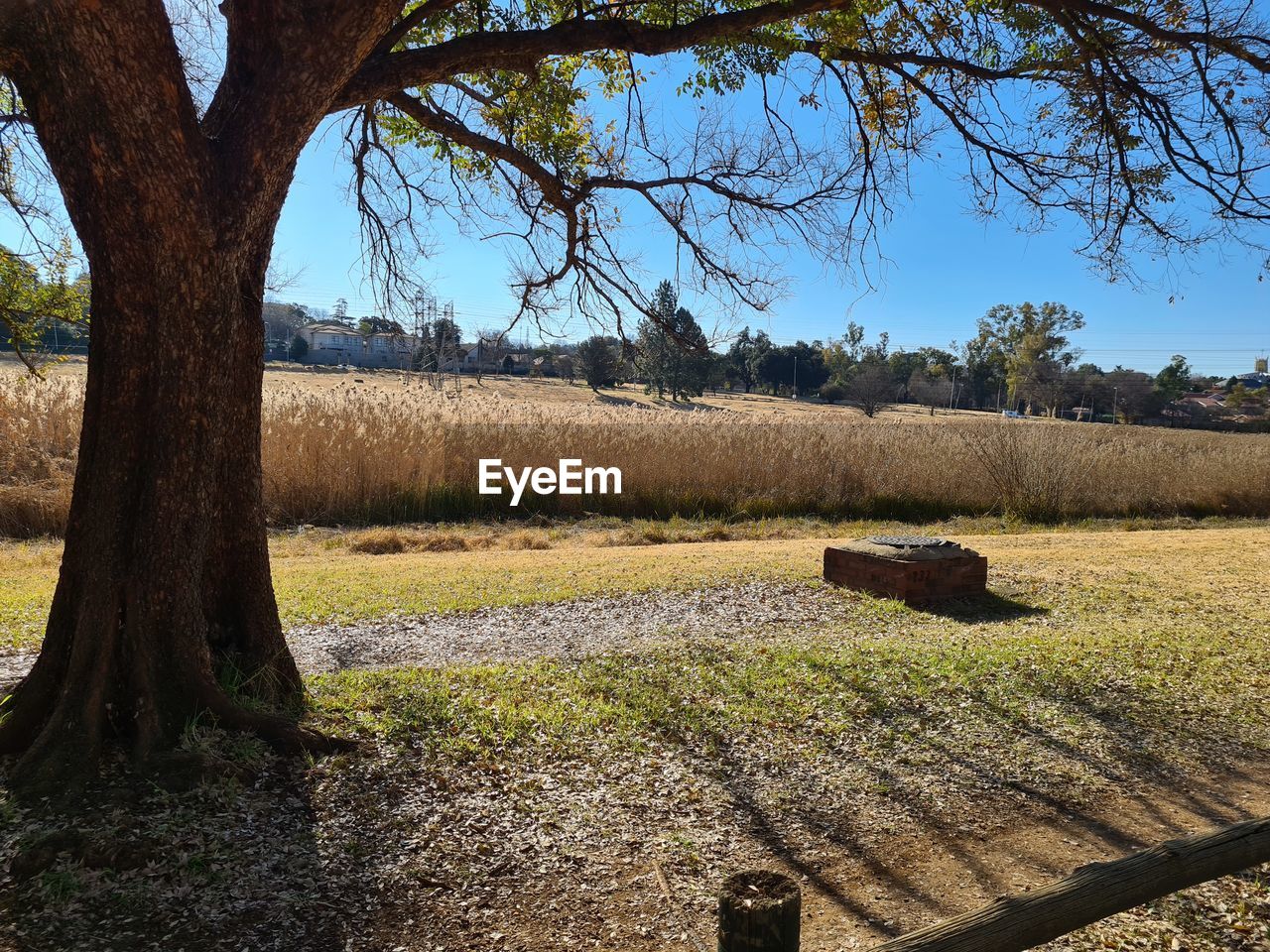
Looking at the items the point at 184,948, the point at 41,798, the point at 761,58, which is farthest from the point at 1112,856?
the point at 761,58

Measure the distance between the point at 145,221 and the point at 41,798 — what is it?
6.80 ft

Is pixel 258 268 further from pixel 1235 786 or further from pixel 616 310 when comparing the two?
pixel 1235 786

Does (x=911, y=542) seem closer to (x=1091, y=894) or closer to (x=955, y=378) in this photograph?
(x=1091, y=894)

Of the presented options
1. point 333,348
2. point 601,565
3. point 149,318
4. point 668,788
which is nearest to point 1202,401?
point 333,348

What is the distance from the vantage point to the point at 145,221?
296 centimetres

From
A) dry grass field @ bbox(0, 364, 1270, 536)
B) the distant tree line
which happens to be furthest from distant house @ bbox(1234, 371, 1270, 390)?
dry grass field @ bbox(0, 364, 1270, 536)

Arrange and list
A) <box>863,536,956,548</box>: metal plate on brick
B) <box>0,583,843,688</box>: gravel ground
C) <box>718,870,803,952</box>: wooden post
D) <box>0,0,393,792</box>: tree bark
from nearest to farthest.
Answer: <box>718,870,803,952</box>: wooden post, <box>0,0,393,792</box>: tree bark, <box>0,583,843,688</box>: gravel ground, <box>863,536,956,548</box>: metal plate on brick

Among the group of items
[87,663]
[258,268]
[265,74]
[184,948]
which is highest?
[265,74]

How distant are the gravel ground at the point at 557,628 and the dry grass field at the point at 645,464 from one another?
5.34 meters

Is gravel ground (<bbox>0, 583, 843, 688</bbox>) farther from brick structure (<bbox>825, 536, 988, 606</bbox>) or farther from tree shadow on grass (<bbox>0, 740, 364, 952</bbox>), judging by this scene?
tree shadow on grass (<bbox>0, 740, 364, 952</bbox>)

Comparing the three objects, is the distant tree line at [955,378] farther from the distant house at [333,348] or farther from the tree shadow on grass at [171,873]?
the tree shadow on grass at [171,873]

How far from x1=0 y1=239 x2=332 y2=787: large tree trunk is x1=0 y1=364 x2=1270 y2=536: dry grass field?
778cm

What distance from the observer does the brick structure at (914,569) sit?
277 inches

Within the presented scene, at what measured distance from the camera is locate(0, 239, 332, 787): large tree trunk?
9.98 feet
